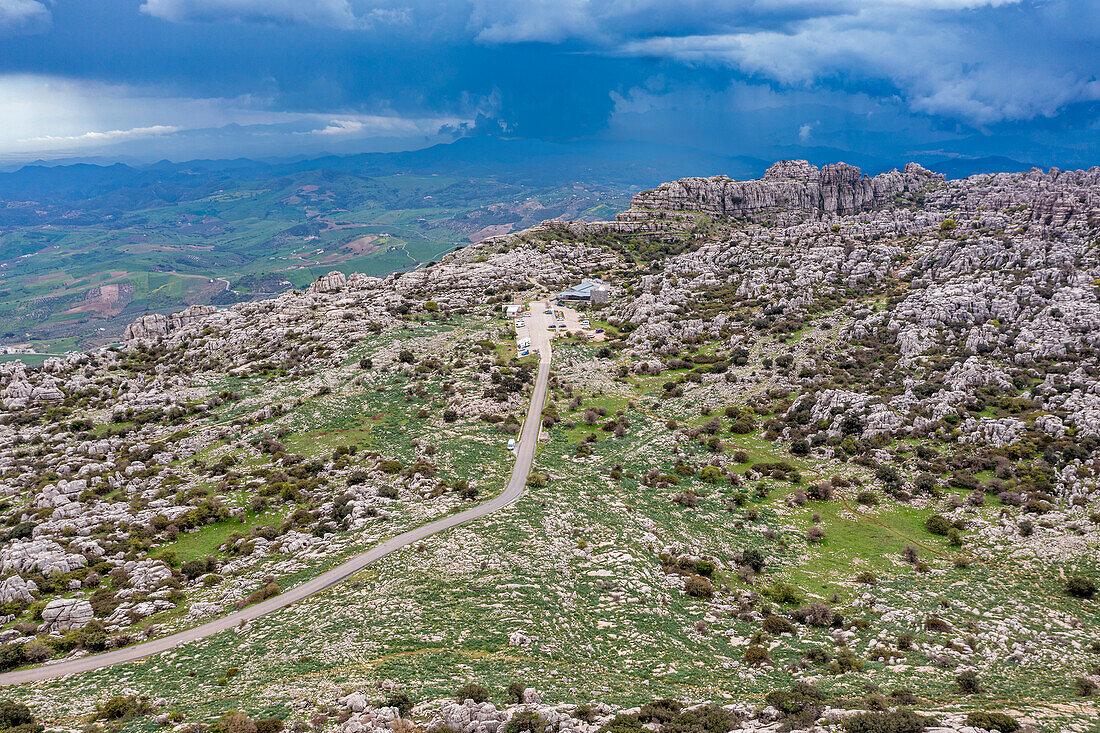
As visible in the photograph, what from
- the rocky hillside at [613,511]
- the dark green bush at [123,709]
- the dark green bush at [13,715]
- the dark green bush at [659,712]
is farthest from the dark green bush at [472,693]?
the dark green bush at [13,715]

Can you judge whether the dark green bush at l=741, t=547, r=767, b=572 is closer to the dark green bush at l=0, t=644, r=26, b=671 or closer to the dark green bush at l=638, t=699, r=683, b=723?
the dark green bush at l=638, t=699, r=683, b=723

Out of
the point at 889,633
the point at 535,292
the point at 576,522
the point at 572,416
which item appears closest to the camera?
the point at 889,633

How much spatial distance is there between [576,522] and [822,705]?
94.0 ft

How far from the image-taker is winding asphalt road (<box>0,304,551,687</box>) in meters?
36.8

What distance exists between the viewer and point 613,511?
5775cm

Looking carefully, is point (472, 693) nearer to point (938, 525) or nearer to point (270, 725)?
point (270, 725)

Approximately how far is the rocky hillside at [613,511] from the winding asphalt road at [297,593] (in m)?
1.56

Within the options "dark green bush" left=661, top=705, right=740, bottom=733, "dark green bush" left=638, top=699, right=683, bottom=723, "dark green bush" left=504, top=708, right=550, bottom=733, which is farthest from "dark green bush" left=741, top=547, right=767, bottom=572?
"dark green bush" left=504, top=708, right=550, bottom=733

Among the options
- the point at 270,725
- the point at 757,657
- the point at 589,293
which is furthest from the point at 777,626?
the point at 589,293

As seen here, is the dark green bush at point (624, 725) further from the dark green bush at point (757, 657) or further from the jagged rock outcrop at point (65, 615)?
the jagged rock outcrop at point (65, 615)

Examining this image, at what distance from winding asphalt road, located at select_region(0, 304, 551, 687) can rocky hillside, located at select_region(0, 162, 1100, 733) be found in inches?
61.6

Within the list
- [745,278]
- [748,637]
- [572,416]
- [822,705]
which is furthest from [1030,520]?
[745,278]

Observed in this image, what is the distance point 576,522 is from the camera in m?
55.7

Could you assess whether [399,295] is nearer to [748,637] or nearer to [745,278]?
[745,278]
